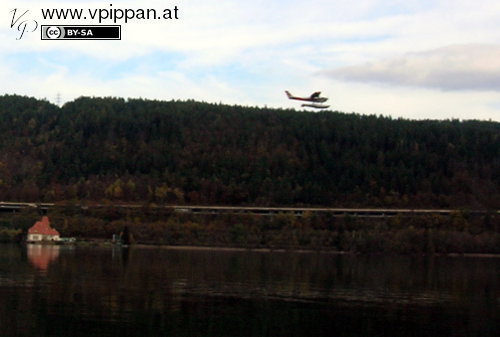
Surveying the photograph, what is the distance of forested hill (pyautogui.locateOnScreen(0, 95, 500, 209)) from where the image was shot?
165750 mm

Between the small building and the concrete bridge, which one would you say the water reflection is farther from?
the concrete bridge

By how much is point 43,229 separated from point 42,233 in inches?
45.8

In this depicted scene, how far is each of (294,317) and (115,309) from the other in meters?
10.2

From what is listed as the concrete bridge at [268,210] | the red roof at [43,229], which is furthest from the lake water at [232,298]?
the concrete bridge at [268,210]

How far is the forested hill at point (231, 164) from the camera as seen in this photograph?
544ft

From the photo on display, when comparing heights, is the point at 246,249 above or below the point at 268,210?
below

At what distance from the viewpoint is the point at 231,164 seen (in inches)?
7052

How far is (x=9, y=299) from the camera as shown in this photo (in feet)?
179

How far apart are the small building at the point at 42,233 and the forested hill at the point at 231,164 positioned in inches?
1173

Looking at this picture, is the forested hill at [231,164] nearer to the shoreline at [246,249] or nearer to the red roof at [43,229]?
the shoreline at [246,249]

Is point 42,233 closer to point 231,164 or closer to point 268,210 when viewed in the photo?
point 268,210

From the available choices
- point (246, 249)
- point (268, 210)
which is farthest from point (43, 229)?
point (268, 210)

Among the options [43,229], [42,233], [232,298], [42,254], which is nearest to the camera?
[232,298]

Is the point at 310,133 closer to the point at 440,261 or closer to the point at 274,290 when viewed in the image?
the point at 440,261
